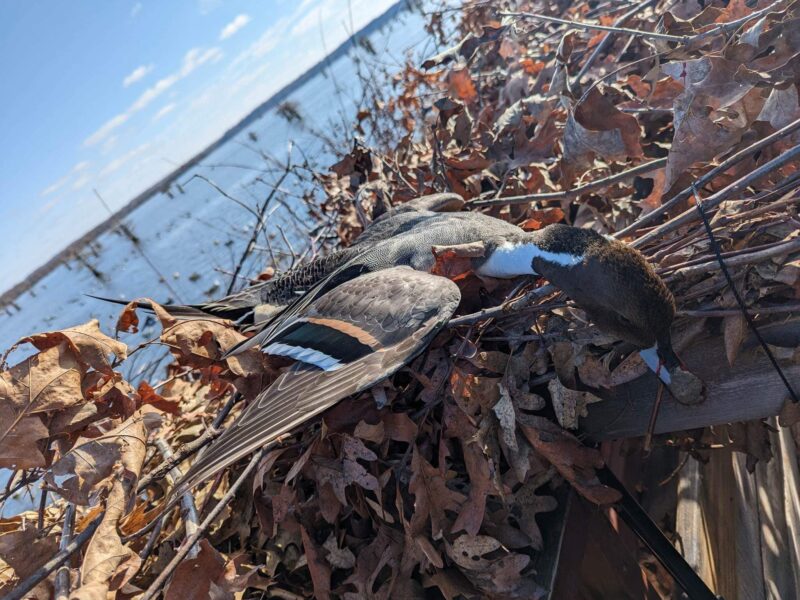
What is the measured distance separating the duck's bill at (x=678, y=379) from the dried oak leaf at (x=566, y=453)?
1.29ft

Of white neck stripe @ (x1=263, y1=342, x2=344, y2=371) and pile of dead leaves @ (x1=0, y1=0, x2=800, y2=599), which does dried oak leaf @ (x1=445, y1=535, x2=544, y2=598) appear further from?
white neck stripe @ (x1=263, y1=342, x2=344, y2=371)

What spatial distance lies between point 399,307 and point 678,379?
122 cm

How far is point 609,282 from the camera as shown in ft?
7.29

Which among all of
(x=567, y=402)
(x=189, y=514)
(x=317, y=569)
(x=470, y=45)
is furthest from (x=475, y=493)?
(x=470, y=45)

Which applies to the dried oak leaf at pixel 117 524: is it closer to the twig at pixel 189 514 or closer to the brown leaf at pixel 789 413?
the twig at pixel 189 514

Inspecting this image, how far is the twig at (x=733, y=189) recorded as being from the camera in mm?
1960

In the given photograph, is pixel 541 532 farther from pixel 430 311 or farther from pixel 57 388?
pixel 57 388

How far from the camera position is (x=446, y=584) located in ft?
6.82

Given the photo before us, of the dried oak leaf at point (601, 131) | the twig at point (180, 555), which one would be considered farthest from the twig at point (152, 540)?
the dried oak leaf at point (601, 131)

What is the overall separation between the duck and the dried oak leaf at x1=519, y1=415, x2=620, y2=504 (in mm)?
425

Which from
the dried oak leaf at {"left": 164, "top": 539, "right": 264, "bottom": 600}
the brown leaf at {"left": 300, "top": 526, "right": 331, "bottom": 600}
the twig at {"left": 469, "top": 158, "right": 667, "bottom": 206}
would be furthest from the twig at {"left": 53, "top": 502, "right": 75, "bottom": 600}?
the twig at {"left": 469, "top": 158, "right": 667, "bottom": 206}

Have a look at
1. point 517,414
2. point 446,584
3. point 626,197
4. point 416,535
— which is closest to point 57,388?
point 416,535

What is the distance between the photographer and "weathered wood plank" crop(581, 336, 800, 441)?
1856mm

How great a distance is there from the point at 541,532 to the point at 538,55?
425 cm
